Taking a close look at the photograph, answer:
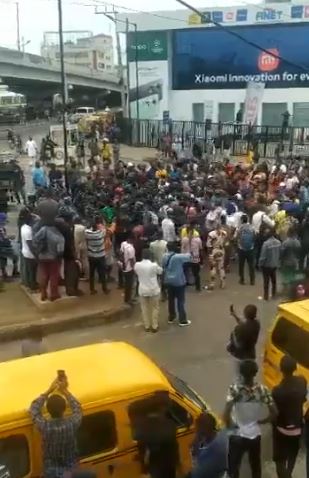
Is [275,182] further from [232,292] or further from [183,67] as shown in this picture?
[183,67]

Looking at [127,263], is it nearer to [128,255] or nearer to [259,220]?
[128,255]

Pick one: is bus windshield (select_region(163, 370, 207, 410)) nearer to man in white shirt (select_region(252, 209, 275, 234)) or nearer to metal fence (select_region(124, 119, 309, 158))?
man in white shirt (select_region(252, 209, 275, 234))

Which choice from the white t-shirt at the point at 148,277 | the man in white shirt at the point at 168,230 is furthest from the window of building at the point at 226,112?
the white t-shirt at the point at 148,277

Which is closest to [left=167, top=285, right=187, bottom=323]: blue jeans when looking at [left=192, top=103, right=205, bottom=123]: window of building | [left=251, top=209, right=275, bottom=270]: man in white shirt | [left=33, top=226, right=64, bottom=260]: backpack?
[left=33, top=226, right=64, bottom=260]: backpack

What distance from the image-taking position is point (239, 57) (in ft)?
133

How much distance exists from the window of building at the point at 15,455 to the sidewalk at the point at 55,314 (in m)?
5.09

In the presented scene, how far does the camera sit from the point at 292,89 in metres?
40.6

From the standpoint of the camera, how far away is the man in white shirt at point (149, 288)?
1005 centimetres

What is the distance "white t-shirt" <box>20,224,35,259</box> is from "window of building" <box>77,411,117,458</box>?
6274 millimetres

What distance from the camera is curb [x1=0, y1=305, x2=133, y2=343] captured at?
33.4 ft

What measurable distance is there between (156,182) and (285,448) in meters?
12.5

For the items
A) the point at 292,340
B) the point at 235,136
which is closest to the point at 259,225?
the point at 292,340

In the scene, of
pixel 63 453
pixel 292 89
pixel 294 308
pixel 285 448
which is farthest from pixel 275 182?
pixel 292 89

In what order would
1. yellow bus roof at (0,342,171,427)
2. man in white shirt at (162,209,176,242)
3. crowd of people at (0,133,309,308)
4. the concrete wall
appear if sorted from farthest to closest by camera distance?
the concrete wall < man in white shirt at (162,209,176,242) < crowd of people at (0,133,309,308) < yellow bus roof at (0,342,171,427)
